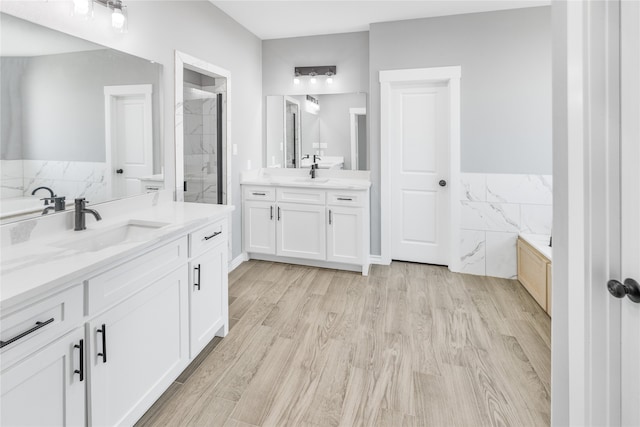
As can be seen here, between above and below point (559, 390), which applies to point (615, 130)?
above

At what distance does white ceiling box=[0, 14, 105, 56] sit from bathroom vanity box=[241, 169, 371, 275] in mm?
2162

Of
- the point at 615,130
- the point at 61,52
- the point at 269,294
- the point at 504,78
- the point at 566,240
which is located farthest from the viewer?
the point at 504,78

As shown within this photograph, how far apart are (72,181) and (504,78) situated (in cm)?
368

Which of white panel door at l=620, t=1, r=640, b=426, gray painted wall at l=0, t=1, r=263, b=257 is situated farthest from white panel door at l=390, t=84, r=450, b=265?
white panel door at l=620, t=1, r=640, b=426

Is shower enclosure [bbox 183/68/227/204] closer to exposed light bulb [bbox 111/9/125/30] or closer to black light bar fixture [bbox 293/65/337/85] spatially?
black light bar fixture [bbox 293/65/337/85]

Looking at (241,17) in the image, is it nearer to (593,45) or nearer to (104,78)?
(104,78)

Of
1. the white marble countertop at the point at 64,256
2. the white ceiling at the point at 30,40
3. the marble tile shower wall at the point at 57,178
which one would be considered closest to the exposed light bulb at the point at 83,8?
the white ceiling at the point at 30,40

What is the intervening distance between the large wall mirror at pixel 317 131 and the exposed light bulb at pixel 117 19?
2289 mm

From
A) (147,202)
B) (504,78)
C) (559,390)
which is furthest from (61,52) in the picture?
(504,78)

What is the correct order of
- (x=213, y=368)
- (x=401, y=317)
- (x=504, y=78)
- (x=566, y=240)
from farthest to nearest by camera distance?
(x=504, y=78) < (x=401, y=317) < (x=213, y=368) < (x=566, y=240)

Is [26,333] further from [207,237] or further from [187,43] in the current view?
[187,43]

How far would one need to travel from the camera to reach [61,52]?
177 cm

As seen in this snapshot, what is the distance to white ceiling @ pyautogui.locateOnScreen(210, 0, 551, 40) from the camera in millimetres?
3191

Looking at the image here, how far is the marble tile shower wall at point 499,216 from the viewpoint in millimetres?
3365
